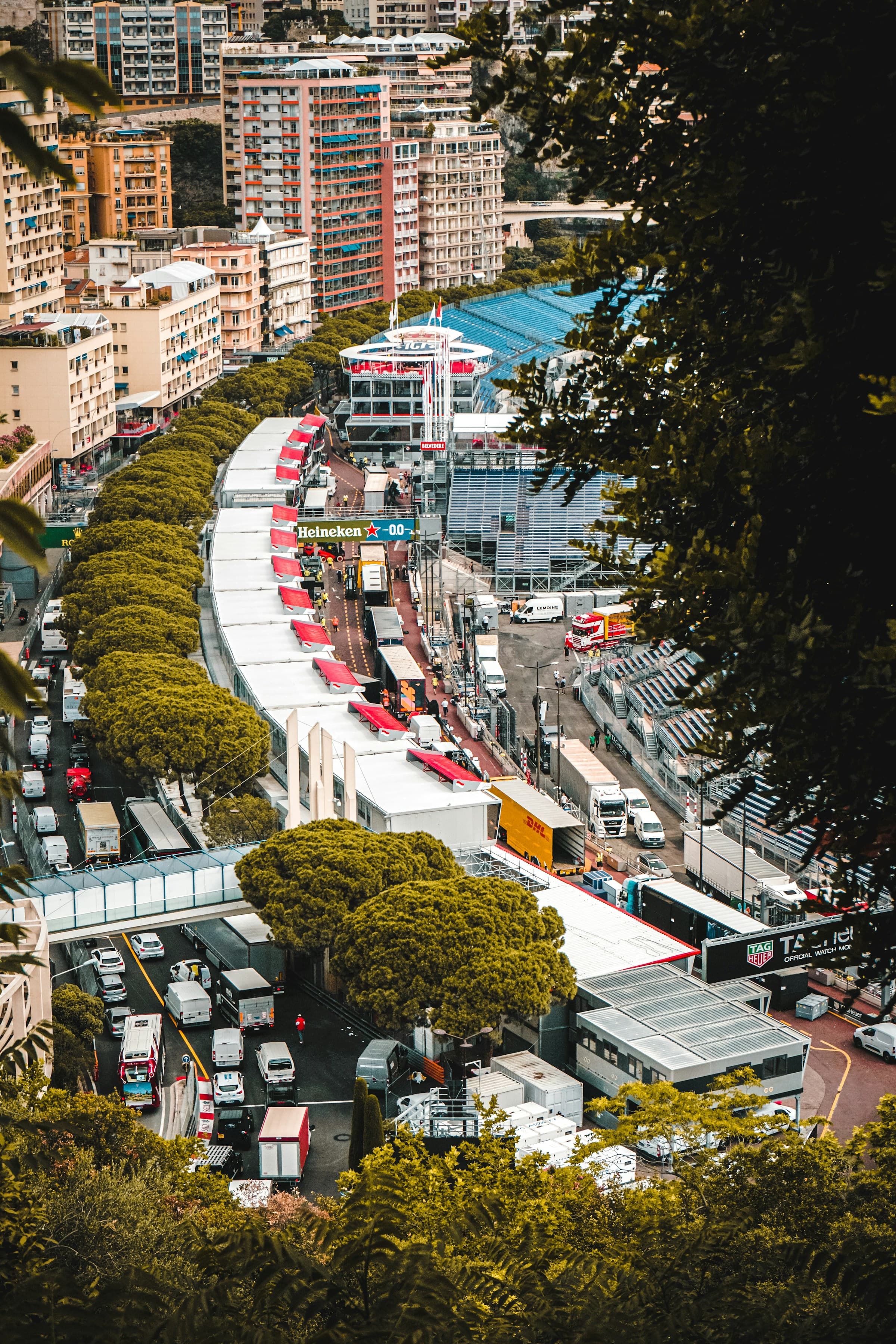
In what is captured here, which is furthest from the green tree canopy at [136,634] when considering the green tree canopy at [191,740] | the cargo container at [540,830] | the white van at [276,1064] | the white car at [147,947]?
the white van at [276,1064]

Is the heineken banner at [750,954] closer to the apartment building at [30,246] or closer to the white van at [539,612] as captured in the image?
the white van at [539,612]

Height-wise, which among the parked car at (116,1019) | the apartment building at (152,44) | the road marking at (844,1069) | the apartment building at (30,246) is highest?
the apartment building at (152,44)

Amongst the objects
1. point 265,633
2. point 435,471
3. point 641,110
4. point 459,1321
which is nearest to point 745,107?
point 641,110

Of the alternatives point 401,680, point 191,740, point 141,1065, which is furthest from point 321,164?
point 141,1065

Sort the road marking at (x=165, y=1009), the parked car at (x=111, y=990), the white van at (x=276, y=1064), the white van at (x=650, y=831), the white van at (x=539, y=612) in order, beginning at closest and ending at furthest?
the white van at (x=276, y=1064) < the road marking at (x=165, y=1009) < the parked car at (x=111, y=990) < the white van at (x=650, y=831) < the white van at (x=539, y=612)

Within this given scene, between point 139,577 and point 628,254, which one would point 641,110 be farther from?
point 139,577

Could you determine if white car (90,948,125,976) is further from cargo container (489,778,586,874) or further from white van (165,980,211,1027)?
cargo container (489,778,586,874)

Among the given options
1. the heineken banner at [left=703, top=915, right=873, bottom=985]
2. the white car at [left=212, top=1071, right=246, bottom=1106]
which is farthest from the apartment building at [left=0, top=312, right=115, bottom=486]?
the white car at [left=212, top=1071, right=246, bottom=1106]
